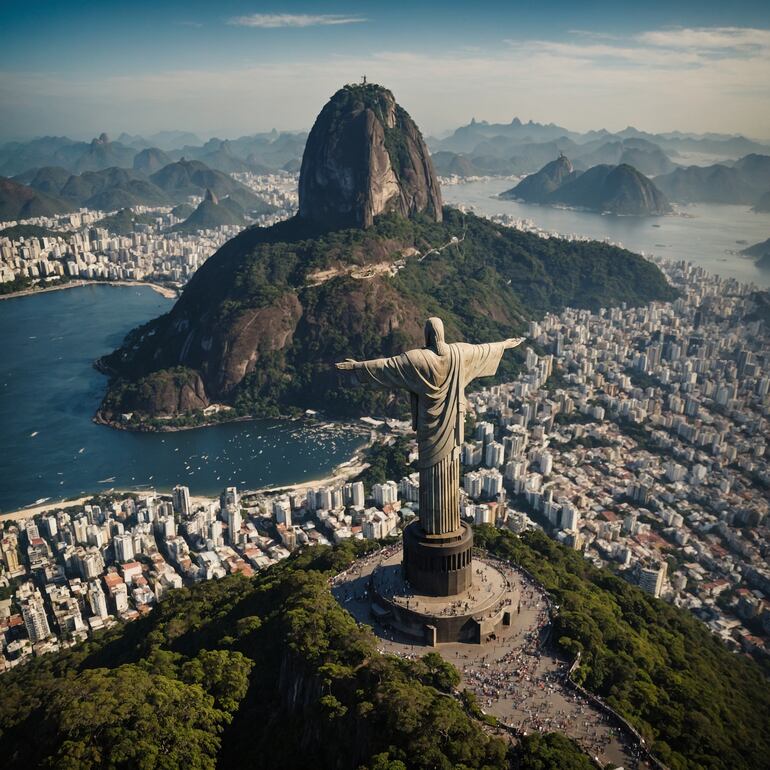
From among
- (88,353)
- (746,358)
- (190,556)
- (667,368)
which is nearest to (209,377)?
(88,353)

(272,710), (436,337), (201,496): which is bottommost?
(201,496)

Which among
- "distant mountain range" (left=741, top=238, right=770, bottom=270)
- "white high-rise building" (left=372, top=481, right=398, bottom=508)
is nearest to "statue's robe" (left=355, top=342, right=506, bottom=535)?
"white high-rise building" (left=372, top=481, right=398, bottom=508)

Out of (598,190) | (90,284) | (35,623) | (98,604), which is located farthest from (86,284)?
(598,190)

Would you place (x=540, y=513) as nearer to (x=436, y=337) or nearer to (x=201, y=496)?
(x=201, y=496)

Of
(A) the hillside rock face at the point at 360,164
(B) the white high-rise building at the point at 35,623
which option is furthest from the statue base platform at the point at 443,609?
(A) the hillside rock face at the point at 360,164

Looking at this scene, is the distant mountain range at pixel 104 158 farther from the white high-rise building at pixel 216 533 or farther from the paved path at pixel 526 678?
the paved path at pixel 526 678
